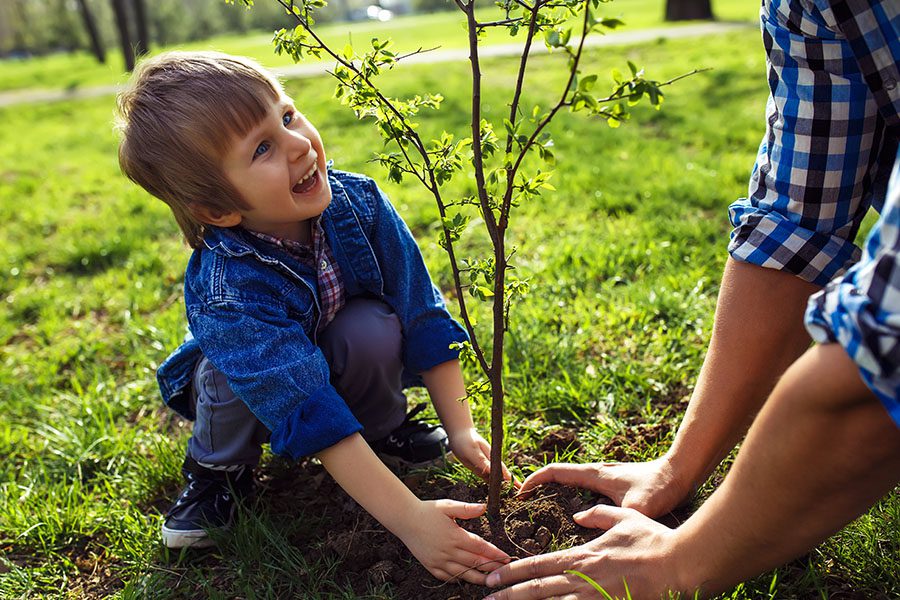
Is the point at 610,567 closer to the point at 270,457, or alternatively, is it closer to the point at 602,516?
the point at 602,516

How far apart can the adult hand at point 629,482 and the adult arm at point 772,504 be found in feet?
0.45

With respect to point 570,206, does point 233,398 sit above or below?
above

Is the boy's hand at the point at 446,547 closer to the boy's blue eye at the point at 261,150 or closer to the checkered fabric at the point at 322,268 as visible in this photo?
the checkered fabric at the point at 322,268

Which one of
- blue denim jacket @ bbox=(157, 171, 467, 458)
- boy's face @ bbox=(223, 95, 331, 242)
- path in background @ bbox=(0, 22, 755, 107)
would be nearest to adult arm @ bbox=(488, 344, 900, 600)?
blue denim jacket @ bbox=(157, 171, 467, 458)

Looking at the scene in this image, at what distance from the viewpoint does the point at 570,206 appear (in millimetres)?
4348

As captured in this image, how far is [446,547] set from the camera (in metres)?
1.75

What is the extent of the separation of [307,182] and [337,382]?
0.56 m

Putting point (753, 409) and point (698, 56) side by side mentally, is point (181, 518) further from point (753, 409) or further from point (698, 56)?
point (698, 56)

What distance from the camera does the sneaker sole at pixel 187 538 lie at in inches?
81.7

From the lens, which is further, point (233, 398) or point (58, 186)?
point (58, 186)

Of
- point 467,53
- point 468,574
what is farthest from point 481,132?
point 467,53

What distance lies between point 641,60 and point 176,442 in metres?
8.66

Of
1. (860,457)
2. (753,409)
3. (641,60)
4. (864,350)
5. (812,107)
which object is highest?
(812,107)

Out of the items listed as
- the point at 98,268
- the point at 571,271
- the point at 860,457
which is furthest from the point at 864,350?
the point at 98,268
